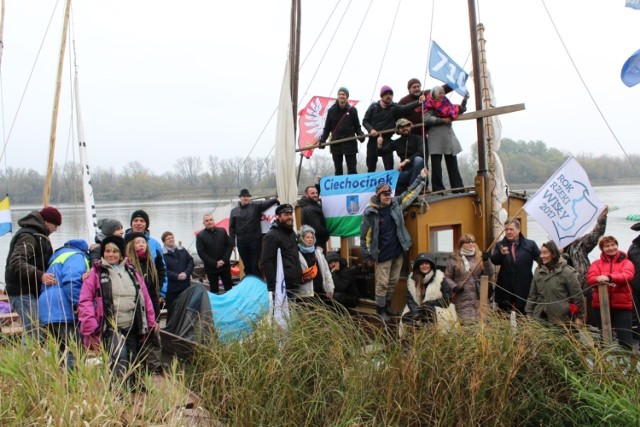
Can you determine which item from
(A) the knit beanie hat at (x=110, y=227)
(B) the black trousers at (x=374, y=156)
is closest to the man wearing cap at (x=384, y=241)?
(B) the black trousers at (x=374, y=156)

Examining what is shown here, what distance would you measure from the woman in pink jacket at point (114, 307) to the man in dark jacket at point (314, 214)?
3654mm

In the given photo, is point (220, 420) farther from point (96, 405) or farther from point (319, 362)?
point (96, 405)

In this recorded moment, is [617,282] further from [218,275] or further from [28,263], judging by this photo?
[218,275]

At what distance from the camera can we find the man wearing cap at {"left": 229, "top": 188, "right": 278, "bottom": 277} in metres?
9.45

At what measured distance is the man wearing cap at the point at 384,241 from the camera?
7590 millimetres

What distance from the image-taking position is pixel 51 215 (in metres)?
5.86

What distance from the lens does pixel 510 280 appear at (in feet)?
22.7

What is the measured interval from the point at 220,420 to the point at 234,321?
2.16 meters

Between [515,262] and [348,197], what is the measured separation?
286 cm

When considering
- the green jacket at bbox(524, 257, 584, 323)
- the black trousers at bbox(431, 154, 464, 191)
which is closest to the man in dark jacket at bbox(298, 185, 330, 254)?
the black trousers at bbox(431, 154, 464, 191)

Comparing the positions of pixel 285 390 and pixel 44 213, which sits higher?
pixel 44 213

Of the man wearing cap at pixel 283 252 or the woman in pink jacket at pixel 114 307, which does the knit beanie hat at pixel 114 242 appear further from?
the man wearing cap at pixel 283 252

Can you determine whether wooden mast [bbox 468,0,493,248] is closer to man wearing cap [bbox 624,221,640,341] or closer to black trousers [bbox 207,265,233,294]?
man wearing cap [bbox 624,221,640,341]

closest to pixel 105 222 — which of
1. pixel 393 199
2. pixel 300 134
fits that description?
pixel 393 199
